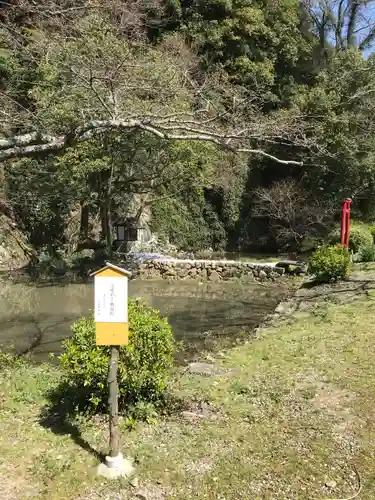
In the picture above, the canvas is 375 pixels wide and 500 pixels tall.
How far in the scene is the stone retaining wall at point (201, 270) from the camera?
44.2ft

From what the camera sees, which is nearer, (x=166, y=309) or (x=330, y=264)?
(x=166, y=309)

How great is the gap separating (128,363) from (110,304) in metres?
0.79

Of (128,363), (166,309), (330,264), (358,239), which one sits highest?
(358,239)

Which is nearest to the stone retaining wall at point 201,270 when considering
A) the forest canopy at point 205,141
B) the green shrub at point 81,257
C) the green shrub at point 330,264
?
the green shrub at point 81,257

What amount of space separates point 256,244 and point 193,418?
16.1 meters

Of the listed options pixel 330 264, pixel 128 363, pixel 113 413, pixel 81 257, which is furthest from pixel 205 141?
pixel 113 413

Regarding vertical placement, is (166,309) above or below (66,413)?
below

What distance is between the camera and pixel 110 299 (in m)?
2.95

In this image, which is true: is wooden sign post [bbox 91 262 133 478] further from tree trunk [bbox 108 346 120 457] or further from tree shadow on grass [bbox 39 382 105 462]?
tree shadow on grass [bbox 39 382 105 462]

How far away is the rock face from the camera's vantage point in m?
13.5

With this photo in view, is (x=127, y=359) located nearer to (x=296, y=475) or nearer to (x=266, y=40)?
(x=296, y=475)

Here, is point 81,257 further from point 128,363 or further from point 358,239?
point 128,363

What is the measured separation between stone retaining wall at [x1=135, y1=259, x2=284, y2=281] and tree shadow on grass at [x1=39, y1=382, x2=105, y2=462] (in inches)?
370

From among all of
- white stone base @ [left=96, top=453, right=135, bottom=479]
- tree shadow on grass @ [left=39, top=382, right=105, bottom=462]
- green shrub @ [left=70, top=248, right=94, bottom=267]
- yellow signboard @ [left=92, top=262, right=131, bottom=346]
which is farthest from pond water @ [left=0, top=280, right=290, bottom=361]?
yellow signboard @ [left=92, top=262, right=131, bottom=346]
